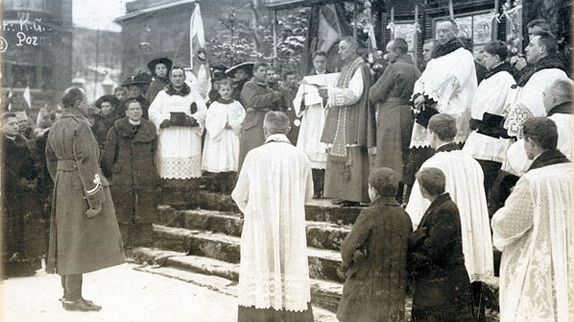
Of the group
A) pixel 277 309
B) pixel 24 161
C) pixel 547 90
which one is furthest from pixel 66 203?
pixel 547 90

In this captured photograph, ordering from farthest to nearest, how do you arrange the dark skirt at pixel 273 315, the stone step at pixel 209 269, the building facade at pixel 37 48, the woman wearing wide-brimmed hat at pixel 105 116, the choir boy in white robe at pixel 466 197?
the woman wearing wide-brimmed hat at pixel 105 116 → the stone step at pixel 209 269 → the building facade at pixel 37 48 → the dark skirt at pixel 273 315 → the choir boy in white robe at pixel 466 197

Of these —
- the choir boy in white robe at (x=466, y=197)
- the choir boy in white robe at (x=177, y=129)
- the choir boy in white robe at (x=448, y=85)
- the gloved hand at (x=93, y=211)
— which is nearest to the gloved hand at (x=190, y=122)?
the choir boy in white robe at (x=177, y=129)

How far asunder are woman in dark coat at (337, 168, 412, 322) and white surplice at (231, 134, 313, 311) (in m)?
0.74

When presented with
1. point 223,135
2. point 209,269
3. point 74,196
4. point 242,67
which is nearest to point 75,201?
point 74,196

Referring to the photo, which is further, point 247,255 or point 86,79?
point 86,79

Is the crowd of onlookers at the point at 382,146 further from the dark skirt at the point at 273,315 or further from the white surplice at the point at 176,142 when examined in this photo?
the dark skirt at the point at 273,315

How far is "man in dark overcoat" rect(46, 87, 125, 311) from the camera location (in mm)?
4805

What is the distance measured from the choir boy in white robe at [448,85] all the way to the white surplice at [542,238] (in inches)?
78.0

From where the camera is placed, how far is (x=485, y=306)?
4188 mm

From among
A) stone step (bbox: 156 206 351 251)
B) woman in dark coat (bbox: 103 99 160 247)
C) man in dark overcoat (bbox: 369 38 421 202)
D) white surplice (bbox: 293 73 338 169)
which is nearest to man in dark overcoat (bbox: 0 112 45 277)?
woman in dark coat (bbox: 103 99 160 247)

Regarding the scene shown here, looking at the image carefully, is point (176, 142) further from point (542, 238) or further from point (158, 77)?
point (542, 238)

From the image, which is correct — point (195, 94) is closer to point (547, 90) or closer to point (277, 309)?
point (277, 309)

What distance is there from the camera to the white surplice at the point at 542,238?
3.08m

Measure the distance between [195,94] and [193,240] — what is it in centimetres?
187
